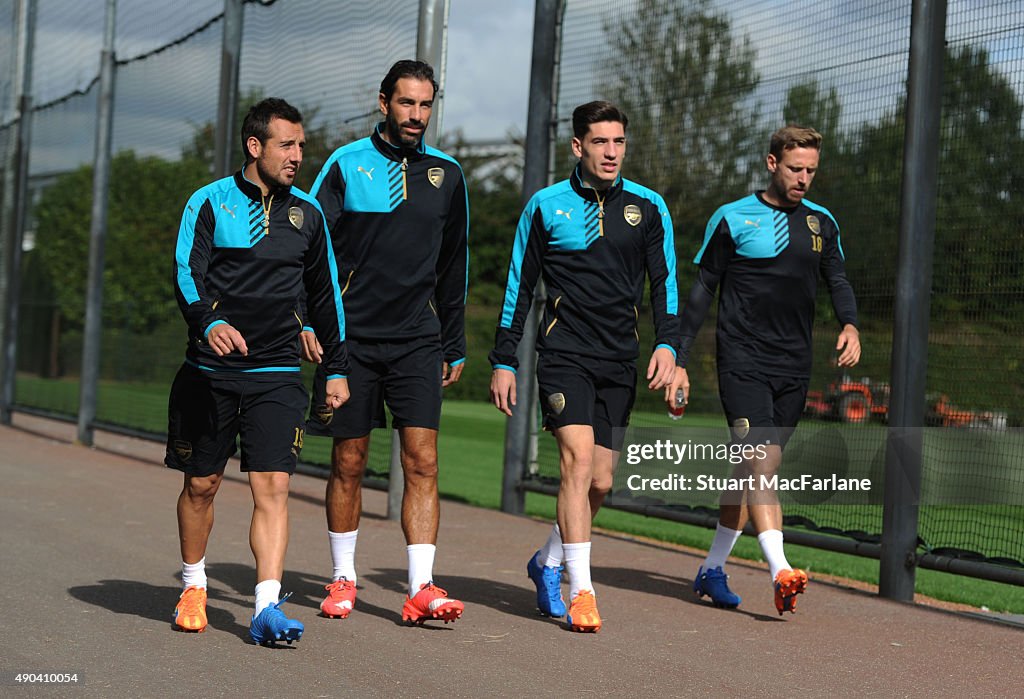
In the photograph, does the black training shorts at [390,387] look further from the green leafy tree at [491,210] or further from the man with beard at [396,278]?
the green leafy tree at [491,210]

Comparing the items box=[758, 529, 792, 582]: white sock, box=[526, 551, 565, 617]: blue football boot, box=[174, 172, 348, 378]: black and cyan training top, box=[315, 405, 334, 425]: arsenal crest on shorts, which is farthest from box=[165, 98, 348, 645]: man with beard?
box=[758, 529, 792, 582]: white sock

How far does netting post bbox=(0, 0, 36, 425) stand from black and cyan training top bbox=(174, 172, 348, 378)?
1559cm

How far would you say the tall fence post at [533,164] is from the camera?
11.3 metres

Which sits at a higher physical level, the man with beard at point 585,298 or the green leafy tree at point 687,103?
the green leafy tree at point 687,103

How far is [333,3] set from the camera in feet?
42.2

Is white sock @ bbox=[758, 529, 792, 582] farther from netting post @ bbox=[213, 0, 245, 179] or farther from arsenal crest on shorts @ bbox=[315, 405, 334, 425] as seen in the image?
netting post @ bbox=[213, 0, 245, 179]

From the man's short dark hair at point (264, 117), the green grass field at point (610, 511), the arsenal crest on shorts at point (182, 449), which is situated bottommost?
the green grass field at point (610, 511)

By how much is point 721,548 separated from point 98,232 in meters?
10.9

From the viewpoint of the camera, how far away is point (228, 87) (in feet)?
46.6

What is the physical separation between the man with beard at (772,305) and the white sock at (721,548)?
0.13 m

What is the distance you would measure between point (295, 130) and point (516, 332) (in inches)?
55.4

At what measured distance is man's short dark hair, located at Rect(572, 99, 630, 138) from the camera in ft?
21.8

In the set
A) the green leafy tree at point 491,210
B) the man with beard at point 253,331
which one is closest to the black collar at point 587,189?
the man with beard at point 253,331

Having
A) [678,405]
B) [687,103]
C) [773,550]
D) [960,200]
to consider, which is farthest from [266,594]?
[687,103]
